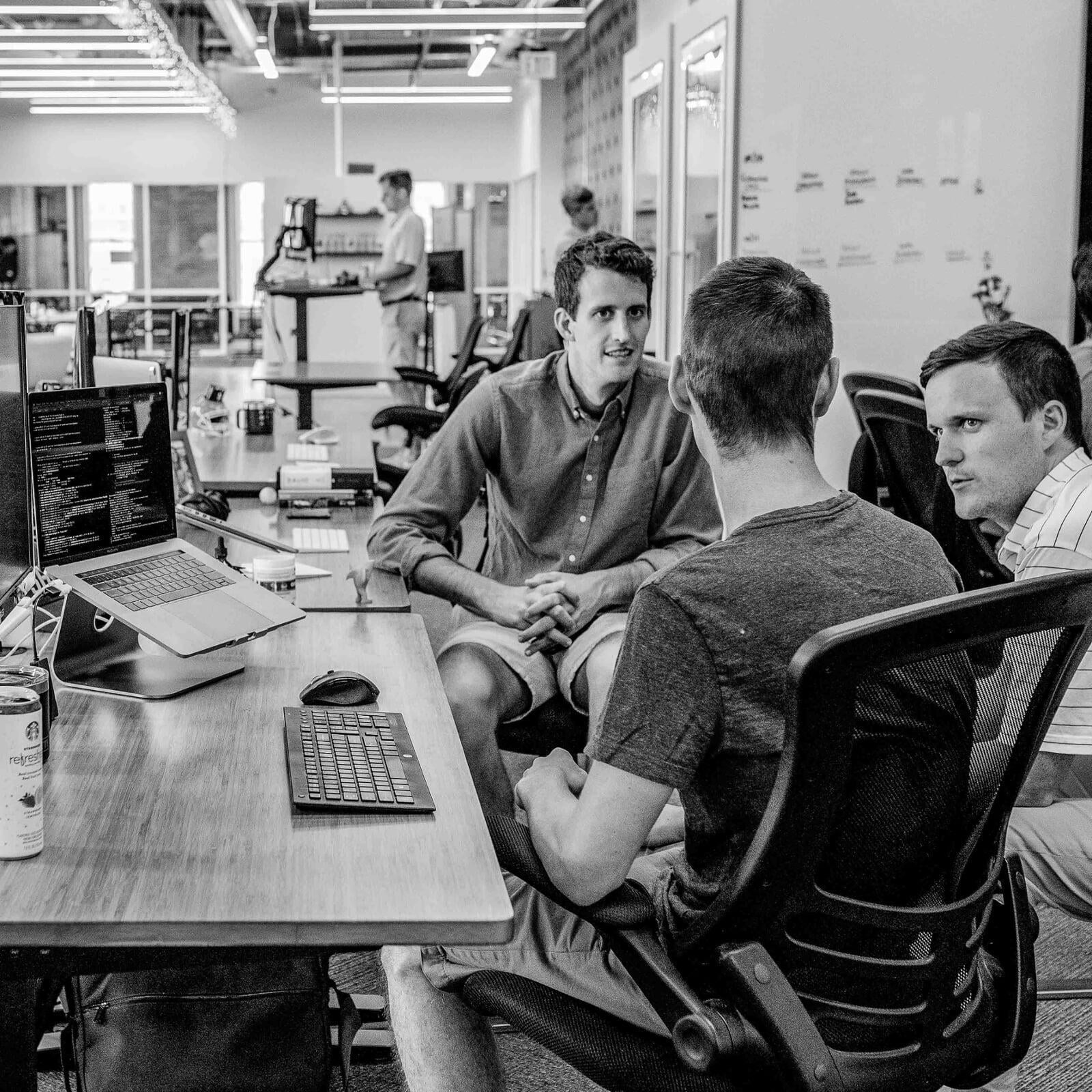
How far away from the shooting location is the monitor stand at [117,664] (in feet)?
5.89

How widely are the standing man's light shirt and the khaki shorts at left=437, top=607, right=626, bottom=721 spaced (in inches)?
305

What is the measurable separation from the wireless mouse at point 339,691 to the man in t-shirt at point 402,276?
8232 millimetres

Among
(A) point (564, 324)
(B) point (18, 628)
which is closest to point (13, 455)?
(B) point (18, 628)

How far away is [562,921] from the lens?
57.6 inches

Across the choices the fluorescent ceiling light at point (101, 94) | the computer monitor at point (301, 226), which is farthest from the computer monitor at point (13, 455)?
the fluorescent ceiling light at point (101, 94)

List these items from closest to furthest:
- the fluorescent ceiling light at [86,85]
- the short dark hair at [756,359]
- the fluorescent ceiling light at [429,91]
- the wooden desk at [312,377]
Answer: the short dark hair at [756,359] → the wooden desk at [312,377] → the fluorescent ceiling light at [429,91] → the fluorescent ceiling light at [86,85]

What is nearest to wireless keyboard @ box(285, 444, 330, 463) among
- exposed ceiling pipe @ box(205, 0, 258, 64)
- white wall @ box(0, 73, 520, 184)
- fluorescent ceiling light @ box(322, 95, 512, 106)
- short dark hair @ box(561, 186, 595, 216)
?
short dark hair @ box(561, 186, 595, 216)

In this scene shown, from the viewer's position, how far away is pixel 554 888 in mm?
1339

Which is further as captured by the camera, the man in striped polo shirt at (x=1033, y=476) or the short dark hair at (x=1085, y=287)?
the short dark hair at (x=1085, y=287)

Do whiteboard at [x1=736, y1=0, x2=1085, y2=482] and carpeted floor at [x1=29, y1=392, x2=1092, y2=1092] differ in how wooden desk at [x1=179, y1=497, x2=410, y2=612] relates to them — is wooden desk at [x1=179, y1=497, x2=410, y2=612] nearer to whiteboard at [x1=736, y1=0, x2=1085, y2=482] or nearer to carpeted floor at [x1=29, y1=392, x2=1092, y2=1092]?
carpeted floor at [x1=29, y1=392, x2=1092, y2=1092]

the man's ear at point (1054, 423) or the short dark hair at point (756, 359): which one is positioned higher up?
the short dark hair at point (756, 359)

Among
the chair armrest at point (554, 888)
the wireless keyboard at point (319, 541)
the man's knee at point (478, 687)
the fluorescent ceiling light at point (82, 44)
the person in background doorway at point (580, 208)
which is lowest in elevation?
the man's knee at point (478, 687)

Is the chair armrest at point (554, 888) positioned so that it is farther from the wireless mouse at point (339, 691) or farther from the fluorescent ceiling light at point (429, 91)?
the fluorescent ceiling light at point (429, 91)

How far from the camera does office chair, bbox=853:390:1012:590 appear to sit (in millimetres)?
2848
